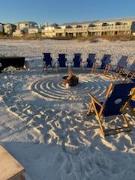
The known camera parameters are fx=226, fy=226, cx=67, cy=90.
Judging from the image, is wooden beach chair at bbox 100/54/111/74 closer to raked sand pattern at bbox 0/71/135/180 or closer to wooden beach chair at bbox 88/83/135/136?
raked sand pattern at bbox 0/71/135/180

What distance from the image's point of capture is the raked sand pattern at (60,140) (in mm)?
3803

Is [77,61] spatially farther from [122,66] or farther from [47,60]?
[122,66]

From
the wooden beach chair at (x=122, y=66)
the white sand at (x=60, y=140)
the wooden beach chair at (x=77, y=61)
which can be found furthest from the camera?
the wooden beach chair at (x=77, y=61)

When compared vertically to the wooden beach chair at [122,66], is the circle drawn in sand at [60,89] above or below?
below

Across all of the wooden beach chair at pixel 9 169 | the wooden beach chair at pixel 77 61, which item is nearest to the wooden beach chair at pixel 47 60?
the wooden beach chair at pixel 77 61

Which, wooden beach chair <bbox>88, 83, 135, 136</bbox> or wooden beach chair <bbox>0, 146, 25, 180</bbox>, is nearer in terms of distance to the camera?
wooden beach chair <bbox>0, 146, 25, 180</bbox>

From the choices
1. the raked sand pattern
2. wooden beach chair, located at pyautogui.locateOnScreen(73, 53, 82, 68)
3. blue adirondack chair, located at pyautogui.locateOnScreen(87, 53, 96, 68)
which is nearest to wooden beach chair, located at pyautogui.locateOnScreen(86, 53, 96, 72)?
blue adirondack chair, located at pyautogui.locateOnScreen(87, 53, 96, 68)

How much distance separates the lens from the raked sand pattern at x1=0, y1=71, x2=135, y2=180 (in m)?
3.80

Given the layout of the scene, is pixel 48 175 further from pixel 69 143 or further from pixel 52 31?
pixel 52 31

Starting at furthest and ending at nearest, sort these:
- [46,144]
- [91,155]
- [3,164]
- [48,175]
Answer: [46,144] → [91,155] → [48,175] → [3,164]

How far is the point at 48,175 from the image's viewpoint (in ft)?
12.0

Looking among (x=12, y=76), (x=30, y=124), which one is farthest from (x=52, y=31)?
(x=30, y=124)

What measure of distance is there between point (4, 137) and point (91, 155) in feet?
6.00

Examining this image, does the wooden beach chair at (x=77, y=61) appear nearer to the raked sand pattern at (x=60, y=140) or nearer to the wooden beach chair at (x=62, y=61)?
the wooden beach chair at (x=62, y=61)
